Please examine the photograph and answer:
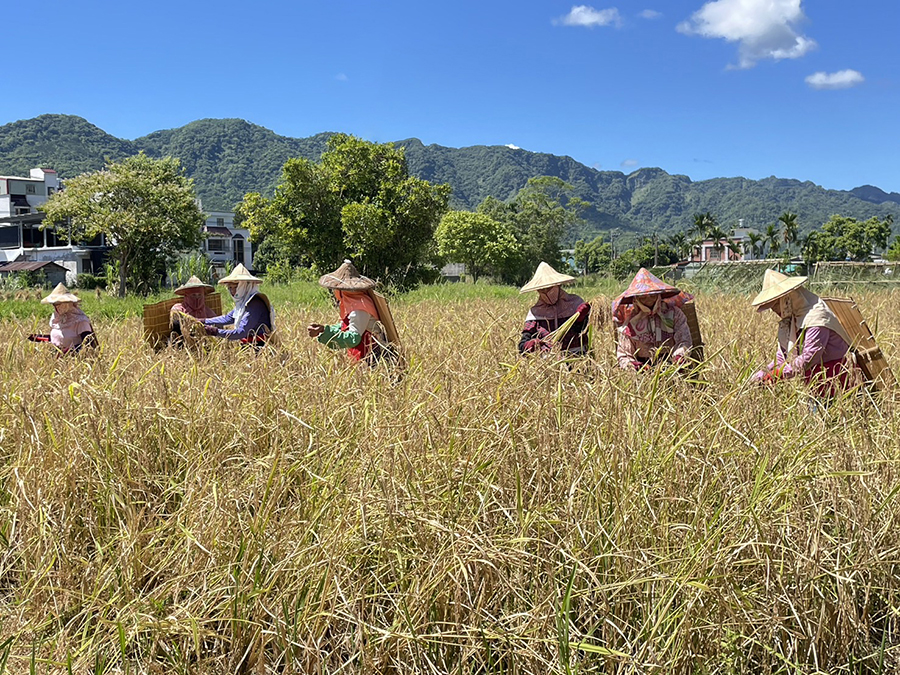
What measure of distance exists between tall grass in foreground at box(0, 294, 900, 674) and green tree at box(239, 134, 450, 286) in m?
14.3

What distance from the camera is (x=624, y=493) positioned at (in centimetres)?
182

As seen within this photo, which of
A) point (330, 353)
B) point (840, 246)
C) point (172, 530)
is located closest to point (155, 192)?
point (330, 353)

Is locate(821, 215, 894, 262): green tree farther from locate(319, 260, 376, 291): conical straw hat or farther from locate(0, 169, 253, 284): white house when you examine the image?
locate(319, 260, 376, 291): conical straw hat

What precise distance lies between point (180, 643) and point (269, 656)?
21 cm

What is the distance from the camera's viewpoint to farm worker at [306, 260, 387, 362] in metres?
3.84

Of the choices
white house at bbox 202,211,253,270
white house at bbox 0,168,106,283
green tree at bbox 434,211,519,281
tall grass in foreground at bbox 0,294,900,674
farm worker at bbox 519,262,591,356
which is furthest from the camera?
white house at bbox 202,211,253,270

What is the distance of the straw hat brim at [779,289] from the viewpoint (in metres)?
3.31

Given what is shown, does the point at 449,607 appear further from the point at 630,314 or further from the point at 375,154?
the point at 375,154

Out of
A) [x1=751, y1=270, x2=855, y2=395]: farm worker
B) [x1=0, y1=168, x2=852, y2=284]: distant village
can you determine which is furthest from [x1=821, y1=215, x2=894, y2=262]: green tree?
[x1=751, y1=270, x2=855, y2=395]: farm worker

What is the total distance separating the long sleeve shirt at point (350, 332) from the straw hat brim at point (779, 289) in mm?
1937

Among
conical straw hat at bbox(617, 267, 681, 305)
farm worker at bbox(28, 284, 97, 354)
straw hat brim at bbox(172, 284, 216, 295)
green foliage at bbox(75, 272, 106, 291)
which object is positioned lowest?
green foliage at bbox(75, 272, 106, 291)

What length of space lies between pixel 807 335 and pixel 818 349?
0.27ft

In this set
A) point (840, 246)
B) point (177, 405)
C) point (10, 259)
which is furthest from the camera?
point (840, 246)

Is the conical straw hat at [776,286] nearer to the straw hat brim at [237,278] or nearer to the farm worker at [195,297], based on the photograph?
the straw hat brim at [237,278]
